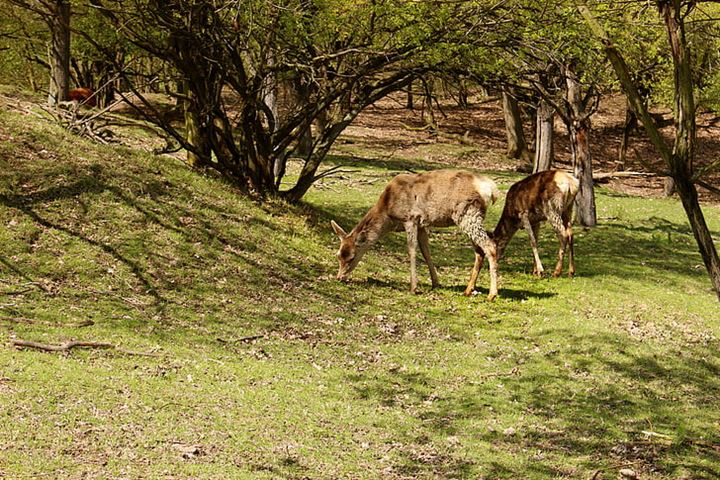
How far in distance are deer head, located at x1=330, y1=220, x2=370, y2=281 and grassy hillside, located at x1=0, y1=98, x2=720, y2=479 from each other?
15.1 inches

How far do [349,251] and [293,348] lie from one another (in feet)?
13.8

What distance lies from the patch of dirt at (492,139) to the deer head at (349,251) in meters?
21.2

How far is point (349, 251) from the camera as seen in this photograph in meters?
16.7

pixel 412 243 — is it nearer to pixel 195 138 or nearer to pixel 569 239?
pixel 569 239

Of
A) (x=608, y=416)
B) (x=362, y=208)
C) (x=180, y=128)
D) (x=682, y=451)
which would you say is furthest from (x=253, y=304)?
(x=180, y=128)

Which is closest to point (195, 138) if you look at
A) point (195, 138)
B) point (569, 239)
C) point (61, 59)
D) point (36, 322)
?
point (195, 138)

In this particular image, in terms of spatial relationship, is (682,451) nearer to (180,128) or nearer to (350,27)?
(350,27)

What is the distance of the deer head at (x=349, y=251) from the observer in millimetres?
16719

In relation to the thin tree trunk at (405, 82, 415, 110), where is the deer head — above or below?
below

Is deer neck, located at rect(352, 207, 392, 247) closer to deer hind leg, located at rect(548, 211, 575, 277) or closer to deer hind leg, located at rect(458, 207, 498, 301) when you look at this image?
deer hind leg, located at rect(458, 207, 498, 301)

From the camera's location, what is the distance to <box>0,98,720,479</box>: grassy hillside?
29.6 feet

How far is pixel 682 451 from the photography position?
9.93 m

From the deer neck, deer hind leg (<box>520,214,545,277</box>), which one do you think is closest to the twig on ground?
the deer neck

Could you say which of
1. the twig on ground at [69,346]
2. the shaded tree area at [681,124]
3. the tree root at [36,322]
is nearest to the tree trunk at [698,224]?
the shaded tree area at [681,124]
